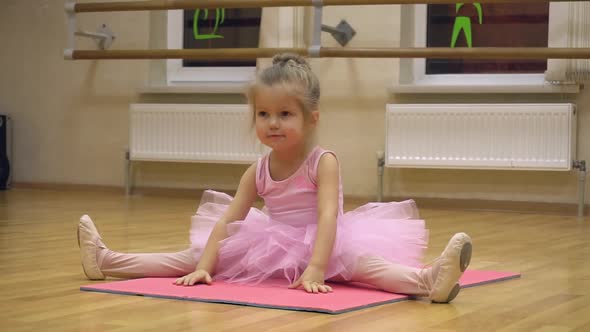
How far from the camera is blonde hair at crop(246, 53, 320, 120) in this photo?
2098 millimetres

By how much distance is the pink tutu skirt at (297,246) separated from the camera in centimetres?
209

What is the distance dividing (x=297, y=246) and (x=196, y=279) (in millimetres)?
240

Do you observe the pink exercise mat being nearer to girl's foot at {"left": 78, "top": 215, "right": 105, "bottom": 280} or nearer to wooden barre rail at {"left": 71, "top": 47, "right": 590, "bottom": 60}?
girl's foot at {"left": 78, "top": 215, "right": 105, "bottom": 280}

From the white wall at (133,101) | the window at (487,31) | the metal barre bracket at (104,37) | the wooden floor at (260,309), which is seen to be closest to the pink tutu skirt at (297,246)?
the wooden floor at (260,309)

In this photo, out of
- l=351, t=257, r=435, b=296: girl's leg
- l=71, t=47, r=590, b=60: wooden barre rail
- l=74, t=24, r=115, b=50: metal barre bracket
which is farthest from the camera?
l=74, t=24, r=115, b=50: metal barre bracket

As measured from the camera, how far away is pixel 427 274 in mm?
1940

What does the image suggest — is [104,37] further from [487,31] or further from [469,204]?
[469,204]

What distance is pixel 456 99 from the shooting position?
5.16 metres

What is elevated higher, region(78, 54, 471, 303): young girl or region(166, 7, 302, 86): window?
region(166, 7, 302, 86): window

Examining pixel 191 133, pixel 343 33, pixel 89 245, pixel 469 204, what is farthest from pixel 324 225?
pixel 191 133

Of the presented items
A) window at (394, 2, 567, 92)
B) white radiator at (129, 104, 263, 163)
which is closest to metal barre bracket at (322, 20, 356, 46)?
window at (394, 2, 567, 92)

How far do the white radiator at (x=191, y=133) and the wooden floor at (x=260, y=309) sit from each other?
138 cm

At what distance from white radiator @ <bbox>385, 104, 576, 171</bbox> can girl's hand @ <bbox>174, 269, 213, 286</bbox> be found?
3.11 metres

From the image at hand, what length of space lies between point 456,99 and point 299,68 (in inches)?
124
